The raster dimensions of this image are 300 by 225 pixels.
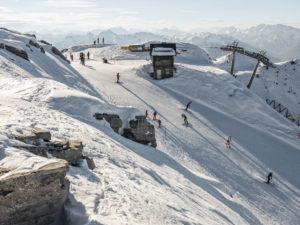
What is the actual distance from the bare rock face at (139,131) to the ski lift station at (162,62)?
2517cm

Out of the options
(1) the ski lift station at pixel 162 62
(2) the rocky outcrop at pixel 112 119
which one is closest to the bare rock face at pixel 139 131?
(2) the rocky outcrop at pixel 112 119

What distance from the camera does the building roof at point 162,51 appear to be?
4059cm

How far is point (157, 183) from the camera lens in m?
9.79

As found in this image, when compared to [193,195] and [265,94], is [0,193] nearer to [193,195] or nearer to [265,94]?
[193,195]

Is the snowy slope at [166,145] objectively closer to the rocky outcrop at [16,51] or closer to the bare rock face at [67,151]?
the bare rock face at [67,151]

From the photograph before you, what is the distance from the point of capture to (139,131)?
1662 cm

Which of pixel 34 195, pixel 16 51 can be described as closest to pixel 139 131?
pixel 34 195

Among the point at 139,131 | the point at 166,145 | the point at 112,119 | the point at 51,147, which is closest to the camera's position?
the point at 51,147

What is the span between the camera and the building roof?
40594 millimetres

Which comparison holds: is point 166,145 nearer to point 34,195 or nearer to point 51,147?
point 51,147

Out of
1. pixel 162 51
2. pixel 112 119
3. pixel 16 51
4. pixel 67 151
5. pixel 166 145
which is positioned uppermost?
pixel 16 51

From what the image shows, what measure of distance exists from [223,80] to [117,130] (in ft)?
97.8

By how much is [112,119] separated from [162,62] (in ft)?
90.8

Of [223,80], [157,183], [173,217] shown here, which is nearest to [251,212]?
[157,183]
